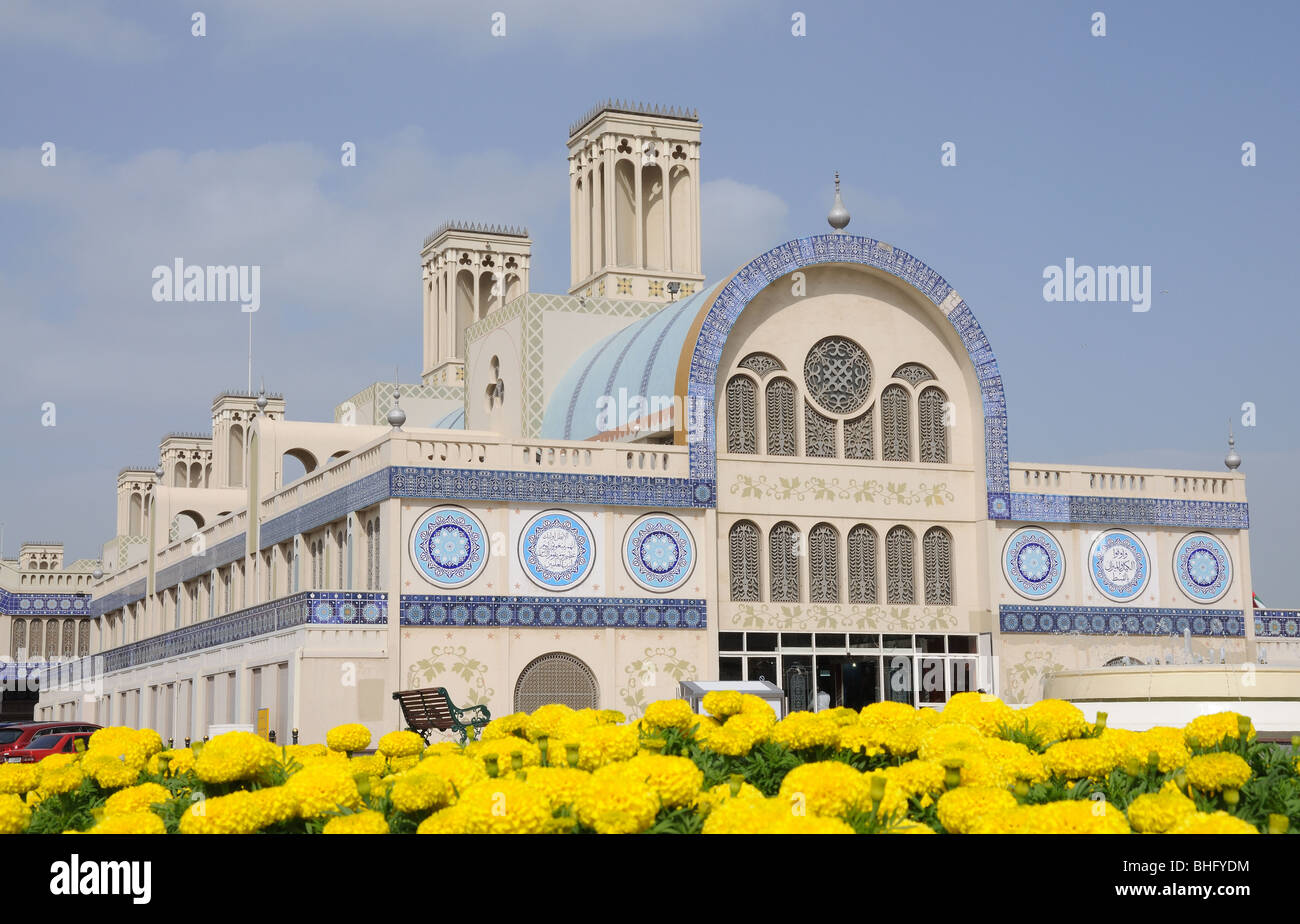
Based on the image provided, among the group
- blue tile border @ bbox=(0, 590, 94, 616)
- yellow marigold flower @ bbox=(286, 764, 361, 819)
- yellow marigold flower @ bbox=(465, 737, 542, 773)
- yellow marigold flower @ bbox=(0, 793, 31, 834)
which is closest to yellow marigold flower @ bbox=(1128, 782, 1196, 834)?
yellow marigold flower @ bbox=(465, 737, 542, 773)

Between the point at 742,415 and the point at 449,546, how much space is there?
6590 mm

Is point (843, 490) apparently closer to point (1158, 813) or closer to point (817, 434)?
point (817, 434)

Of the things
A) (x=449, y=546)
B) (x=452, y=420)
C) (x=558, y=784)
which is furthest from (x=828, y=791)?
(x=452, y=420)

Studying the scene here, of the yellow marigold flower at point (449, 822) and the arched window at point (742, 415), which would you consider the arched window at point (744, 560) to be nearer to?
the arched window at point (742, 415)

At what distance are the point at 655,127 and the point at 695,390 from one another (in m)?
12.2

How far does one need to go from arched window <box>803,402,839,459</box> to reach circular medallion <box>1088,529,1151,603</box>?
6.07 meters

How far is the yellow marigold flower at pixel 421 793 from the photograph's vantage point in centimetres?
601

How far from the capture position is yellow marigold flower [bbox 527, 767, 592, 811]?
19.3 feet

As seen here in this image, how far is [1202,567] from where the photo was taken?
3566 cm

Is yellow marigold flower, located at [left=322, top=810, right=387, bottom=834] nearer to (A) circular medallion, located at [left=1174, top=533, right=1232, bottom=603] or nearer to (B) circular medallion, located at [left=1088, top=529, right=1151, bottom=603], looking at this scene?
(B) circular medallion, located at [left=1088, top=529, right=1151, bottom=603]
